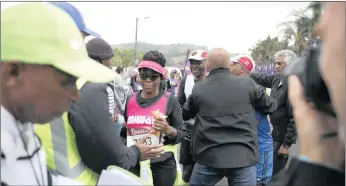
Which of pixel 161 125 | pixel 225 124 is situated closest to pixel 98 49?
pixel 161 125

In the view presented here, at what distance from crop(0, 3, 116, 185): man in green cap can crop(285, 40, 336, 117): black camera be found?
623 millimetres

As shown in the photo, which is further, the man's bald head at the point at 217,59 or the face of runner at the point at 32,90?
the man's bald head at the point at 217,59

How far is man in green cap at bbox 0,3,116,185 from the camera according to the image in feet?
3.56

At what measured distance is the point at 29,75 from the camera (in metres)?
1.11

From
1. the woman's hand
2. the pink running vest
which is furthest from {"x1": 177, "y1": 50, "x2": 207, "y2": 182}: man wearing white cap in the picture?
the woman's hand

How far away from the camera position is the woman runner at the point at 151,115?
10.3 feet

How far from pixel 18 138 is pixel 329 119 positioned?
2.79 ft

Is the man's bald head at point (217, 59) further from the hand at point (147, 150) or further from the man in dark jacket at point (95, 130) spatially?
the man in dark jacket at point (95, 130)

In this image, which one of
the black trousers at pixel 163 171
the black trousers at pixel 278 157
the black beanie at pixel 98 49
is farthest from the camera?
the black trousers at pixel 278 157

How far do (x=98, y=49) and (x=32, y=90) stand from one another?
1.52 m

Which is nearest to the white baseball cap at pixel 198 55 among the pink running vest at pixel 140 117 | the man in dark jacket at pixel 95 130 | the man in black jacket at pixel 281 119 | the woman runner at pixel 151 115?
the man in black jacket at pixel 281 119

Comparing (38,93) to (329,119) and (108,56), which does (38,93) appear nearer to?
(329,119)

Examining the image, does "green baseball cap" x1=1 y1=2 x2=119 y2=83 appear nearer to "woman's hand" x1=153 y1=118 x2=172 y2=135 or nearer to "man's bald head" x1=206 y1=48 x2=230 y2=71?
"woman's hand" x1=153 y1=118 x2=172 y2=135

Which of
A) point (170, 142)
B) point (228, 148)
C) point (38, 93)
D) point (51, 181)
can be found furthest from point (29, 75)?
point (228, 148)
